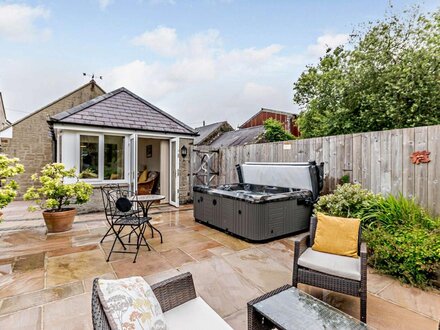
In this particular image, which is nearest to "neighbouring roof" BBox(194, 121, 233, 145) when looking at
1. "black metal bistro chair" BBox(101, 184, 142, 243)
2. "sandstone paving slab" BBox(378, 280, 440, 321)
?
"black metal bistro chair" BBox(101, 184, 142, 243)

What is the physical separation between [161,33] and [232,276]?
6.92 m

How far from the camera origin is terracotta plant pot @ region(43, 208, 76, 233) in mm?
4576

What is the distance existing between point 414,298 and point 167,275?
9.03ft

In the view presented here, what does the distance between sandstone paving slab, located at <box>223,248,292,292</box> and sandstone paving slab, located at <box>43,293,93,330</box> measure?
1734 mm

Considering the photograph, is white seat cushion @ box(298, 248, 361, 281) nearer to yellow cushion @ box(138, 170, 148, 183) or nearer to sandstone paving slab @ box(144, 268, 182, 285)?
sandstone paving slab @ box(144, 268, 182, 285)

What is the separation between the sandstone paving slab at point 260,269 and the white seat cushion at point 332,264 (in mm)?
529

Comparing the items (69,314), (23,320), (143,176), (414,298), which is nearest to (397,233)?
(414,298)

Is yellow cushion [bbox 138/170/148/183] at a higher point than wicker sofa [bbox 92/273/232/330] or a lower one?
higher

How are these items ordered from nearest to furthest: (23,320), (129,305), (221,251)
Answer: (129,305)
(23,320)
(221,251)

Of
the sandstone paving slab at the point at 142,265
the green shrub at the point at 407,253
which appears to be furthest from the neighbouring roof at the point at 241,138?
the sandstone paving slab at the point at 142,265

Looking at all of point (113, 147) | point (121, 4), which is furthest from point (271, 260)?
point (121, 4)

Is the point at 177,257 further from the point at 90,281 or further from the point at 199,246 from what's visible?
the point at 90,281

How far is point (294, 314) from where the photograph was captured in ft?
5.13

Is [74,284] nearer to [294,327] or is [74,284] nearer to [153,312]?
[153,312]
